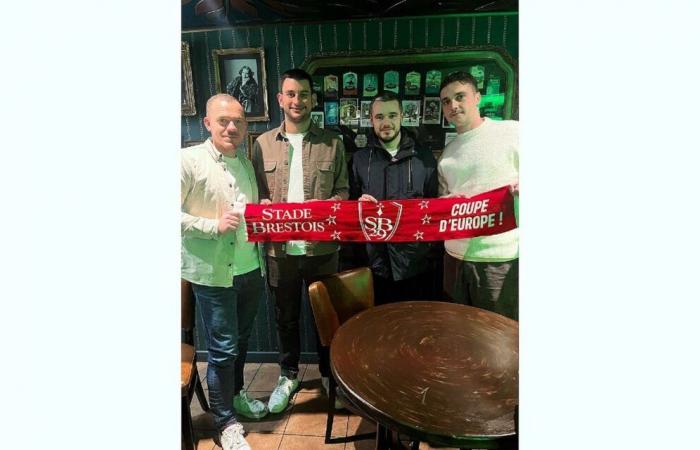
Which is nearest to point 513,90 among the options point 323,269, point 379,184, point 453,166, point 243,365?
point 453,166

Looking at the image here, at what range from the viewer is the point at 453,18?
1.69m

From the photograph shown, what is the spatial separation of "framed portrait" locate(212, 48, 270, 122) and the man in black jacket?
0.55 metres

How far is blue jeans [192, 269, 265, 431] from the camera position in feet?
6.14

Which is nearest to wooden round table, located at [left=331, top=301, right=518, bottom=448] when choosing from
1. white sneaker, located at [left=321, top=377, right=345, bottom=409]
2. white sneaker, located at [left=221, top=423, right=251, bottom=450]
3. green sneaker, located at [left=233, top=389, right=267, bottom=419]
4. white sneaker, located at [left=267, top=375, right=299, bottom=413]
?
white sneaker, located at [left=321, top=377, right=345, bottom=409]

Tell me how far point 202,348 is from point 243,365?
0.23 metres

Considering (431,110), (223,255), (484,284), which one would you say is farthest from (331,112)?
(484,284)

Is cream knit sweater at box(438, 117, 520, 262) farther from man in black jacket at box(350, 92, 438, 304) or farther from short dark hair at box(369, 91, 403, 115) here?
short dark hair at box(369, 91, 403, 115)

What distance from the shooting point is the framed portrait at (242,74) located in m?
1.75

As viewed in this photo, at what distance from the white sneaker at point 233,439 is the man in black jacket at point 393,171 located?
1128 millimetres

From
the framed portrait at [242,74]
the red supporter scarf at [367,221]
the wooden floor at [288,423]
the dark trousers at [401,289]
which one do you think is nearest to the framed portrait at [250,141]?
the framed portrait at [242,74]

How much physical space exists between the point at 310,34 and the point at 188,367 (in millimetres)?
1721

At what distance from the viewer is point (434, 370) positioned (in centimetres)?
148

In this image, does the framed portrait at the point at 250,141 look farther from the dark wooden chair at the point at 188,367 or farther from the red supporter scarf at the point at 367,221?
the dark wooden chair at the point at 188,367

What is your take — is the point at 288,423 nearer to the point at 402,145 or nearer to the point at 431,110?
the point at 402,145
